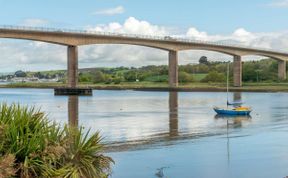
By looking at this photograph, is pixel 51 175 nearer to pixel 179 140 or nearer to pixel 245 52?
pixel 179 140

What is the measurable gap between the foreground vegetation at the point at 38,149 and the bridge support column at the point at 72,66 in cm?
10528

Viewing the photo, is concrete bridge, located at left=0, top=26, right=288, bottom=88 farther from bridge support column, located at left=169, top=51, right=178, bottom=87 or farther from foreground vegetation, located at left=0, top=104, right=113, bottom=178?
foreground vegetation, located at left=0, top=104, right=113, bottom=178

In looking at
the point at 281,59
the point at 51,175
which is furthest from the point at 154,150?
the point at 281,59

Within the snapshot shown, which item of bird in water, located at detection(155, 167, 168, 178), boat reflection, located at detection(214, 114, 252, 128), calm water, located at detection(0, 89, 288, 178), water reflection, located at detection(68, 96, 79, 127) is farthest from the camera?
boat reflection, located at detection(214, 114, 252, 128)

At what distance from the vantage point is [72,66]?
4678 inches

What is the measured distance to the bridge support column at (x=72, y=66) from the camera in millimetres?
115125

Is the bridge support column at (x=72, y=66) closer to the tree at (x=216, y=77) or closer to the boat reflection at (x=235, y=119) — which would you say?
the boat reflection at (x=235, y=119)

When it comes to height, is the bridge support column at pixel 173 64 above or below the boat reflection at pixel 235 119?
above

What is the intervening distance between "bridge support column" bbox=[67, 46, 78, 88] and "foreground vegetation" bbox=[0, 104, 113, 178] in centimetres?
10528

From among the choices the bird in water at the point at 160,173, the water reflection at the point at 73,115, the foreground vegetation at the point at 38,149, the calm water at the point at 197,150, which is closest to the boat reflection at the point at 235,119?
the calm water at the point at 197,150

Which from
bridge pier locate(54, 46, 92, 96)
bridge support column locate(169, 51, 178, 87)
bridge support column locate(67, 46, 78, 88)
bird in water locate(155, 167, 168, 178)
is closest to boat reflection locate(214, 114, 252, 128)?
bird in water locate(155, 167, 168, 178)

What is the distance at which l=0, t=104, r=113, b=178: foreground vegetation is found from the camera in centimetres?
975

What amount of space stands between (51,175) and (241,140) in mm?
25763

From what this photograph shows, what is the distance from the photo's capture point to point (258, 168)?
23312mm
